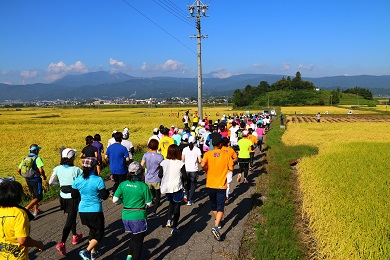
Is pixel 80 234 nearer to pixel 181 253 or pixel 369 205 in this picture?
pixel 181 253

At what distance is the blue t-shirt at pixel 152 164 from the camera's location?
6.82 m

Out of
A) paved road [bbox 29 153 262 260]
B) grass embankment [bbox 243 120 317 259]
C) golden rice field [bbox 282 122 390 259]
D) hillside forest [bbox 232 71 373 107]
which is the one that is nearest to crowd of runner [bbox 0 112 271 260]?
paved road [bbox 29 153 262 260]

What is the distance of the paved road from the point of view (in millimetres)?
5680

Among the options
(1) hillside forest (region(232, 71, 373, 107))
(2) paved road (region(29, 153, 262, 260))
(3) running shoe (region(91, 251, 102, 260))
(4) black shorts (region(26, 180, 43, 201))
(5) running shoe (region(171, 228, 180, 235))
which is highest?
(1) hillside forest (region(232, 71, 373, 107))

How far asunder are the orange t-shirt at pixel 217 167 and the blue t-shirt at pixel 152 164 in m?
1.07

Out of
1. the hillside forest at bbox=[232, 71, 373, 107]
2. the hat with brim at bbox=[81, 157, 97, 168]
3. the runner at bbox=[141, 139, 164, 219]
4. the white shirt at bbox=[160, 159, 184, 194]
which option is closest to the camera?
the hat with brim at bbox=[81, 157, 97, 168]

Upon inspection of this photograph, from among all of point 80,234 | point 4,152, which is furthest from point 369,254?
point 4,152

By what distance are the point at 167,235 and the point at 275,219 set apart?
251 centimetres

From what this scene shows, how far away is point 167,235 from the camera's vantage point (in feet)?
21.3

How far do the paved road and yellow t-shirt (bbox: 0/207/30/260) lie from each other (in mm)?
2369

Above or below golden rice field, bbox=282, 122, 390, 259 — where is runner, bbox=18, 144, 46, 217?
above

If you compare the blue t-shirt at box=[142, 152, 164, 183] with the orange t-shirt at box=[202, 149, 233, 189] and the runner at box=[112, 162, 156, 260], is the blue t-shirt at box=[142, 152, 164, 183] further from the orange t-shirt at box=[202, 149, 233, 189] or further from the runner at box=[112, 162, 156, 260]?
the runner at box=[112, 162, 156, 260]

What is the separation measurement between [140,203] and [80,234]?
237 cm

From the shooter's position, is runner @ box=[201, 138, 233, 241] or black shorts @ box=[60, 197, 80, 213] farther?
runner @ box=[201, 138, 233, 241]
